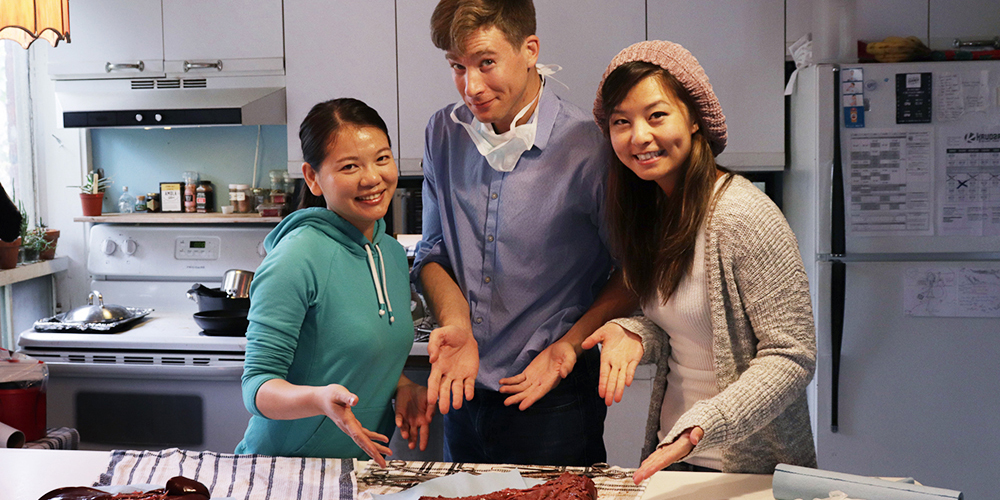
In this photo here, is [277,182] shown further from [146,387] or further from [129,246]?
[146,387]

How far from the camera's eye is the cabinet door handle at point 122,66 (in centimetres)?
306

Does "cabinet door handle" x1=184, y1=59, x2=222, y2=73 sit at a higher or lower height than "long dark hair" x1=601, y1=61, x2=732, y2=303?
higher

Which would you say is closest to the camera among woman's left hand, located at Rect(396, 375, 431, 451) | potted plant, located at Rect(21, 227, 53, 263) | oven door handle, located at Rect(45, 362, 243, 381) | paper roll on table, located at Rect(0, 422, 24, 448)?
woman's left hand, located at Rect(396, 375, 431, 451)

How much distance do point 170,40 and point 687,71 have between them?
253cm

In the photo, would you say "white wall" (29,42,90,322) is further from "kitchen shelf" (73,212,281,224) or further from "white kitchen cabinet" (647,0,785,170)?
"white kitchen cabinet" (647,0,785,170)

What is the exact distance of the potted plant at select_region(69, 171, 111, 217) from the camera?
10.9ft

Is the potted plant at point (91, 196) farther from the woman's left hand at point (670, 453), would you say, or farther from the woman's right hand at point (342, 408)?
the woman's left hand at point (670, 453)

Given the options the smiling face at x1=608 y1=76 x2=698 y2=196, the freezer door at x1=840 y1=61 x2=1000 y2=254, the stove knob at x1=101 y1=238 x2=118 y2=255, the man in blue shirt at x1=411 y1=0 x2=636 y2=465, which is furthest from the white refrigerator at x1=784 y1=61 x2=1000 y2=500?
the stove knob at x1=101 y1=238 x2=118 y2=255

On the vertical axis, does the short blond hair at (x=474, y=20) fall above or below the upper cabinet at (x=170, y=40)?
below

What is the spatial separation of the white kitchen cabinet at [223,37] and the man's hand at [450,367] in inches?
79.7

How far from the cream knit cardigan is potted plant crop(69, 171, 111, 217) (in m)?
2.98

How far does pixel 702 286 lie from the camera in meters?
1.20

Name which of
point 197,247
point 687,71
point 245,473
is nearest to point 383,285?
point 245,473

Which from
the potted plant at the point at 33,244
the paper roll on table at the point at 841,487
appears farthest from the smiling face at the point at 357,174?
the potted plant at the point at 33,244
